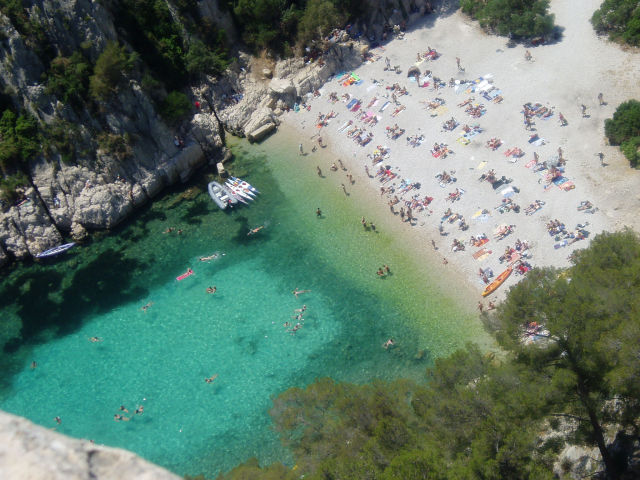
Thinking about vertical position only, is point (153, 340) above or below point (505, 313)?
below

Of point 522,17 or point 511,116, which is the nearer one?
point 511,116

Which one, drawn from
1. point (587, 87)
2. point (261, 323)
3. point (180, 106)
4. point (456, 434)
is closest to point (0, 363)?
point (261, 323)

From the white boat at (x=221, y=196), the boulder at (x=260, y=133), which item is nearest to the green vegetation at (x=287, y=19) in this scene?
the boulder at (x=260, y=133)

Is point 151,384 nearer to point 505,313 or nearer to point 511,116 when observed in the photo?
point 505,313

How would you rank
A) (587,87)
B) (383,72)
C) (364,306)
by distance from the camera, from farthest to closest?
(383,72), (587,87), (364,306)

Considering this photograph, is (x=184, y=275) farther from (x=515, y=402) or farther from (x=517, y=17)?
(x=517, y=17)

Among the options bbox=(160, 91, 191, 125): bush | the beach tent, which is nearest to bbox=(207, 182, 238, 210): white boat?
bbox=(160, 91, 191, 125): bush

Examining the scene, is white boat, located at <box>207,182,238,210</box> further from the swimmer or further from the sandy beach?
the sandy beach

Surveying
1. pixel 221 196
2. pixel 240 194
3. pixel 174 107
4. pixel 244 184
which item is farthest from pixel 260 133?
pixel 221 196
